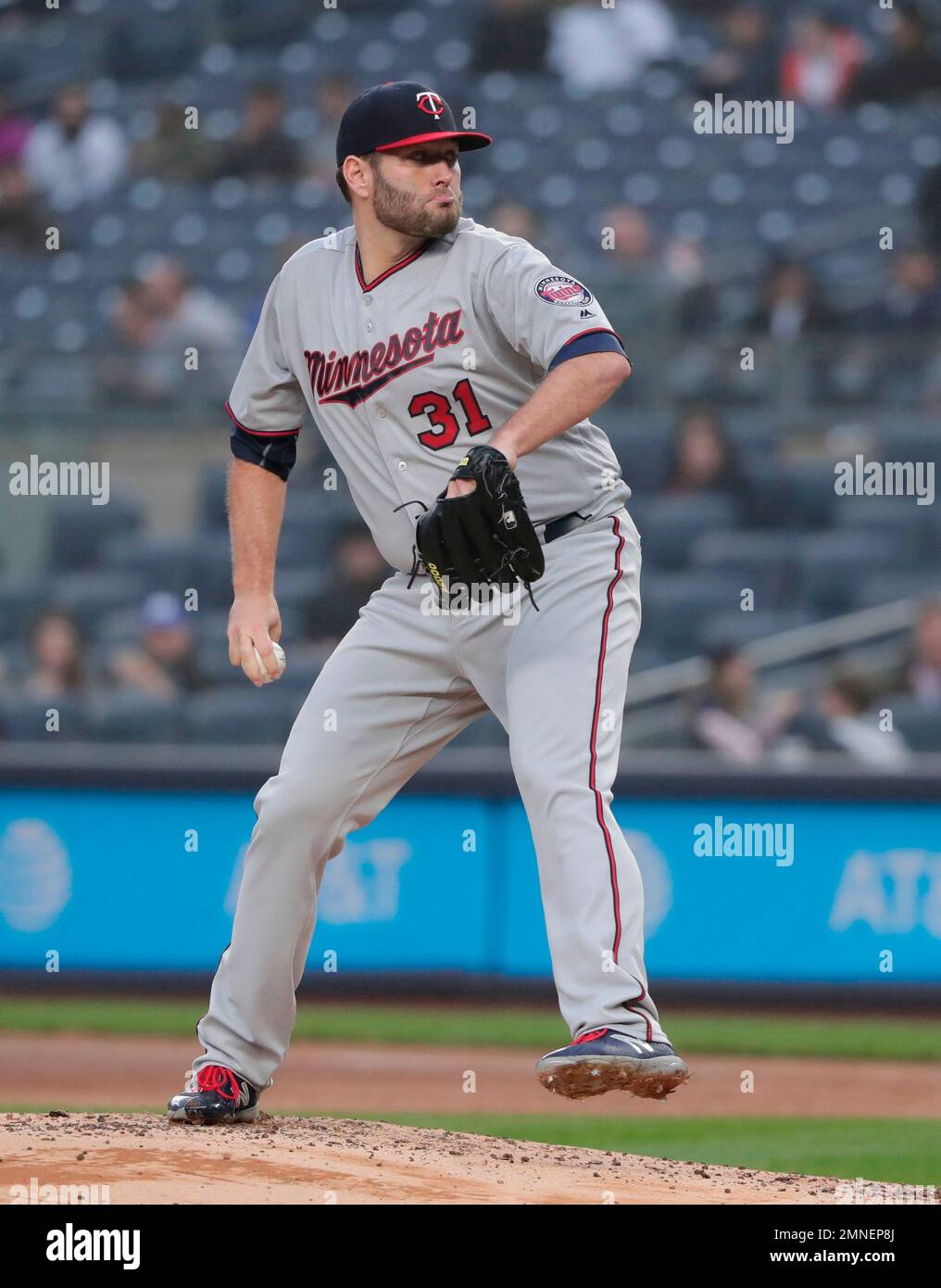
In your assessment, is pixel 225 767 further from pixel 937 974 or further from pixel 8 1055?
pixel 937 974

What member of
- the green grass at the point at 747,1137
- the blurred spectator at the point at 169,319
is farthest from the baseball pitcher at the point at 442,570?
the blurred spectator at the point at 169,319

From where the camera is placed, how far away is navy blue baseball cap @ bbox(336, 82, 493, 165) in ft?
11.3

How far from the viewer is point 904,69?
1131 cm

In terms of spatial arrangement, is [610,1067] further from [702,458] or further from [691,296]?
[691,296]

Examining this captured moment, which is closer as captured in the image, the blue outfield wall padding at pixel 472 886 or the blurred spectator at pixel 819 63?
the blue outfield wall padding at pixel 472 886

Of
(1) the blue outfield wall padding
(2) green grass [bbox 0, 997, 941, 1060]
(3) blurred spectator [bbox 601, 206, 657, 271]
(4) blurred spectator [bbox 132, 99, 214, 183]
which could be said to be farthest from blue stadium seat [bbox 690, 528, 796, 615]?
(4) blurred spectator [bbox 132, 99, 214, 183]

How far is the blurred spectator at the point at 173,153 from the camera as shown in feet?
37.1

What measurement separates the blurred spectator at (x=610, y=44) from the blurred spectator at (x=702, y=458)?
11.5 feet

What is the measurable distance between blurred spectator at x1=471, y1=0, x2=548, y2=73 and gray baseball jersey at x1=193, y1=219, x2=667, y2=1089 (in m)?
8.40

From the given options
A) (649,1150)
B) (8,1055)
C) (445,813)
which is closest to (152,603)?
(445,813)

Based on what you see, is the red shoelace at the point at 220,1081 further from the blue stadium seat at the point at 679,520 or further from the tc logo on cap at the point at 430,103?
the blue stadium seat at the point at 679,520

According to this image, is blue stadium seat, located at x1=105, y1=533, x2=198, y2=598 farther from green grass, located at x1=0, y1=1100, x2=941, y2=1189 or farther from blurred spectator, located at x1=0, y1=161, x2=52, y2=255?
green grass, located at x1=0, y1=1100, x2=941, y2=1189

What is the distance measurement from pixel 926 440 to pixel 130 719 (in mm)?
4080

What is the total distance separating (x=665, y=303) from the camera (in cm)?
929
